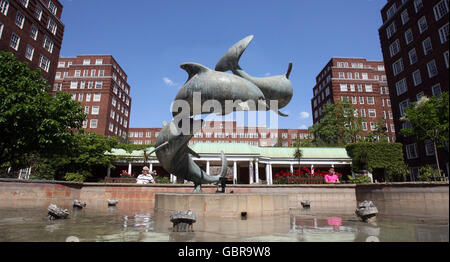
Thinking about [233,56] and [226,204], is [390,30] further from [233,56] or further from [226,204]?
[233,56]

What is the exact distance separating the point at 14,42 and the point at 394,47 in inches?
1585

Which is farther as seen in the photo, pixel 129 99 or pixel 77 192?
pixel 129 99

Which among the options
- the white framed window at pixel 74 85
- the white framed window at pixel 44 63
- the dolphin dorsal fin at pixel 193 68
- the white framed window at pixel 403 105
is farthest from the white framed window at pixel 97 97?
the white framed window at pixel 403 105

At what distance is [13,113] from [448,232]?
71.8 ft

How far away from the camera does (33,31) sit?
34781 millimetres

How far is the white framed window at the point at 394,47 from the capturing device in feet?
13.7

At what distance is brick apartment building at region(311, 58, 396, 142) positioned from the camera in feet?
220

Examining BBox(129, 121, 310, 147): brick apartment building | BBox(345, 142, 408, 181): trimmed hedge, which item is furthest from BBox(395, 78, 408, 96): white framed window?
BBox(129, 121, 310, 147): brick apartment building

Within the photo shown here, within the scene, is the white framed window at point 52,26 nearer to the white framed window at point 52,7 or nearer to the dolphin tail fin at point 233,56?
the white framed window at point 52,7

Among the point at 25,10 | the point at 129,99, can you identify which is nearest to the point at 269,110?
the point at 25,10

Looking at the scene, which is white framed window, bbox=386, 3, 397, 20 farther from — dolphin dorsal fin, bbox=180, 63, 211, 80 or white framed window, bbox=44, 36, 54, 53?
white framed window, bbox=44, 36, 54, 53

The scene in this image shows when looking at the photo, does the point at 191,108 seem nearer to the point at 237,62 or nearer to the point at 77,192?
the point at 237,62

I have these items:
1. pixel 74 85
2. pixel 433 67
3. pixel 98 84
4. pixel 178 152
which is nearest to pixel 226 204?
pixel 178 152
